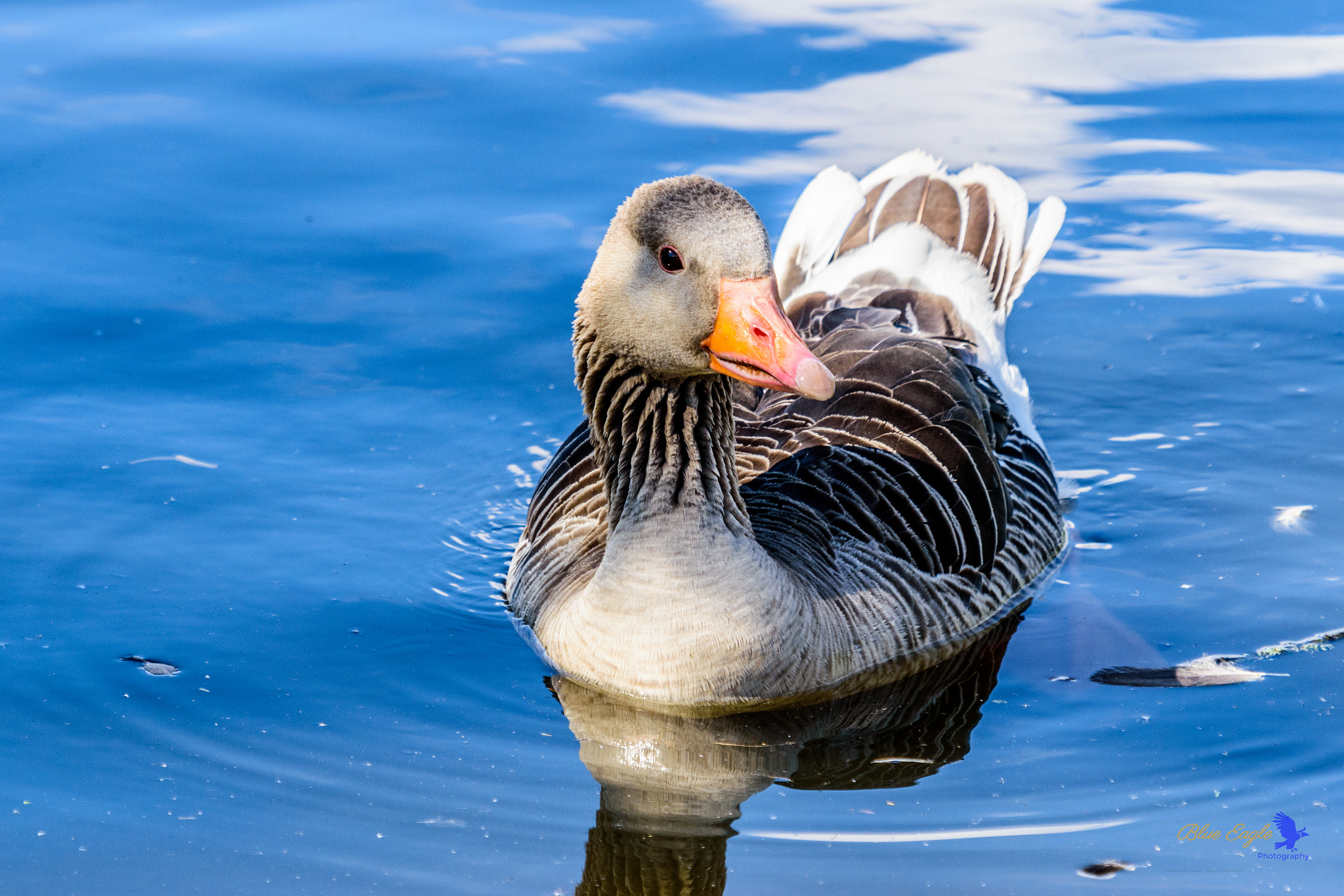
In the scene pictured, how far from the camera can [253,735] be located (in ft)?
21.1

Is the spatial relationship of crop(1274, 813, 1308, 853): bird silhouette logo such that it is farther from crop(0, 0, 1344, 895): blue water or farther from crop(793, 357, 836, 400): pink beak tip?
crop(793, 357, 836, 400): pink beak tip

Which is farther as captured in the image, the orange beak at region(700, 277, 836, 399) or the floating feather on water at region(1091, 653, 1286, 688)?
the floating feather on water at region(1091, 653, 1286, 688)

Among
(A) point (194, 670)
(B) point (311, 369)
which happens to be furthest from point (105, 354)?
(A) point (194, 670)

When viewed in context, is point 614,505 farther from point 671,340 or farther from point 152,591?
point 152,591

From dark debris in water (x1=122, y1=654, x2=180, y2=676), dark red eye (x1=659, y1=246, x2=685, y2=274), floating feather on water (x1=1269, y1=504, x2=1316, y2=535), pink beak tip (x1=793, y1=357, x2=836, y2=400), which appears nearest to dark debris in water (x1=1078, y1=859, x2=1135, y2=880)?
pink beak tip (x1=793, y1=357, x2=836, y2=400)

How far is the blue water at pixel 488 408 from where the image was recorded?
5.86m

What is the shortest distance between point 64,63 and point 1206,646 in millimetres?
10400

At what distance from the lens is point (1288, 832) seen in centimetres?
568

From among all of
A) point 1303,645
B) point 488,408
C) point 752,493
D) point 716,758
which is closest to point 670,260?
point 752,493

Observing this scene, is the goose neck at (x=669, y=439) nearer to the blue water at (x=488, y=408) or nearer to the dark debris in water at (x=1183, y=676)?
the blue water at (x=488, y=408)

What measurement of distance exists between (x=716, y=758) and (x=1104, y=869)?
1572 millimetres

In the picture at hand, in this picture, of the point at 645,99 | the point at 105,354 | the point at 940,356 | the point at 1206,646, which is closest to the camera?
the point at 1206,646

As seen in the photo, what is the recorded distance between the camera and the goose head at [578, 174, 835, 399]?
5785 millimetres

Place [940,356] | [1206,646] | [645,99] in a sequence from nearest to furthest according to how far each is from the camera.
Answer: [1206,646]
[940,356]
[645,99]
